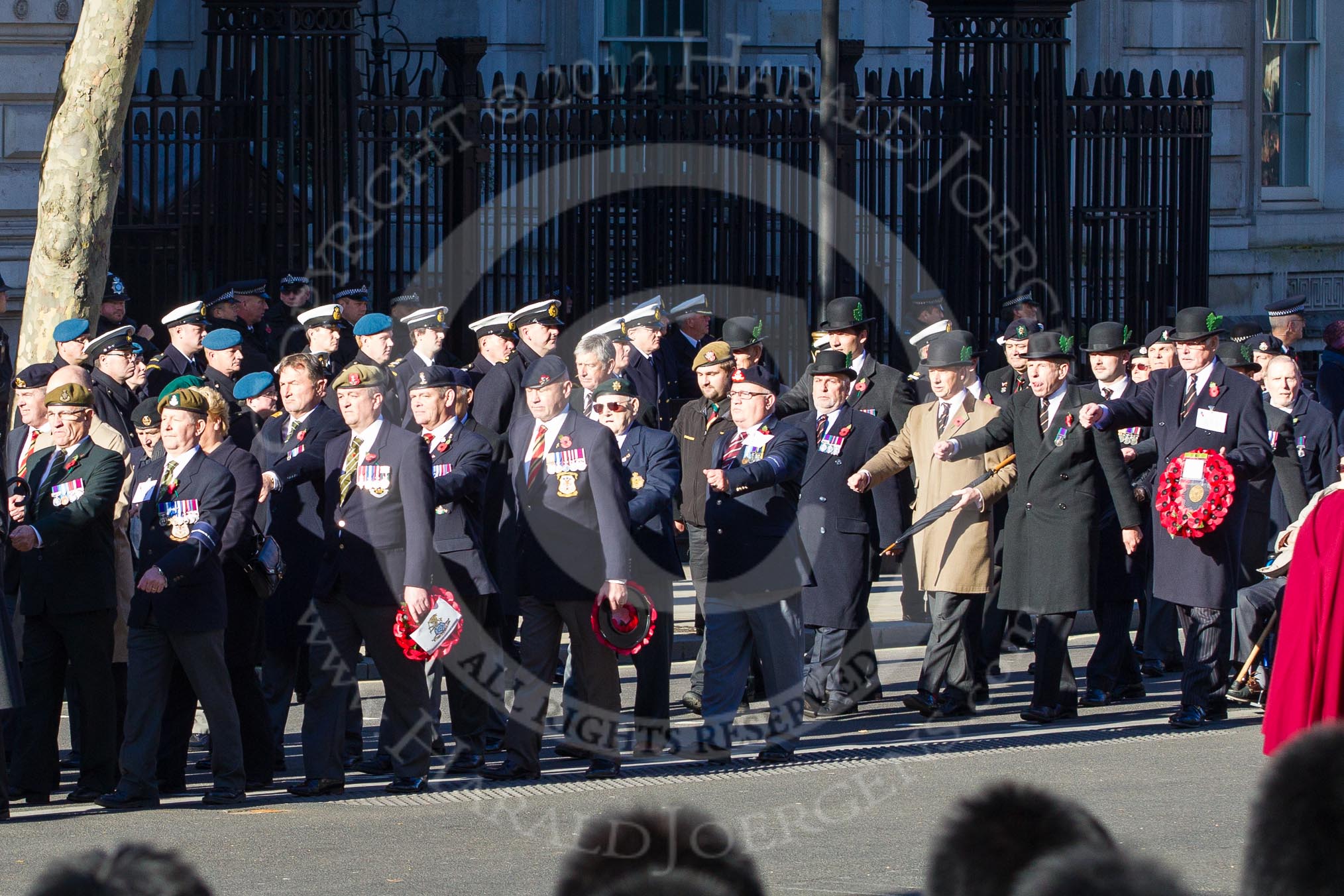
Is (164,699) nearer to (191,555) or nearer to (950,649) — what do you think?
(191,555)

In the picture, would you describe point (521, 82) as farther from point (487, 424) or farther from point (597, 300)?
point (487, 424)

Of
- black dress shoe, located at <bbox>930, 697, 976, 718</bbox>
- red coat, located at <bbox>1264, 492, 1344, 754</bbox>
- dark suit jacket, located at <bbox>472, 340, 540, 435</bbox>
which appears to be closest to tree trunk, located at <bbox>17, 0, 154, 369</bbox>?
dark suit jacket, located at <bbox>472, 340, 540, 435</bbox>

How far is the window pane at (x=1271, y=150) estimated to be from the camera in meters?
20.6

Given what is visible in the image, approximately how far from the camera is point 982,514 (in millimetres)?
9758

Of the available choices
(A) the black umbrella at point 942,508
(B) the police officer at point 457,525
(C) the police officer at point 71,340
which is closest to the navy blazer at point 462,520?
(B) the police officer at point 457,525

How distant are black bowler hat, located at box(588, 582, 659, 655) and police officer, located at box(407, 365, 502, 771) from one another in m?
0.64

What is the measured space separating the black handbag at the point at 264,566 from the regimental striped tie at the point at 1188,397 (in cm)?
449

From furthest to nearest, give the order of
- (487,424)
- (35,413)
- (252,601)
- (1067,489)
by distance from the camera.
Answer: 1. (487,424)
2. (1067,489)
3. (35,413)
4. (252,601)

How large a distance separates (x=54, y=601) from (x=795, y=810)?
10.1 ft

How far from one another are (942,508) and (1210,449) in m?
1.33

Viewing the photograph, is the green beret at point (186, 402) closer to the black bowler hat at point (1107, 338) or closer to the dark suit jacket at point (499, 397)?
the dark suit jacket at point (499, 397)

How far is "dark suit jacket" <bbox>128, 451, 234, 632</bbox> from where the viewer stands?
7.71 m

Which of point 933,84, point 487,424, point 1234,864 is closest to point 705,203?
point 933,84

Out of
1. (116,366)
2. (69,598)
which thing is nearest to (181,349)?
(116,366)
